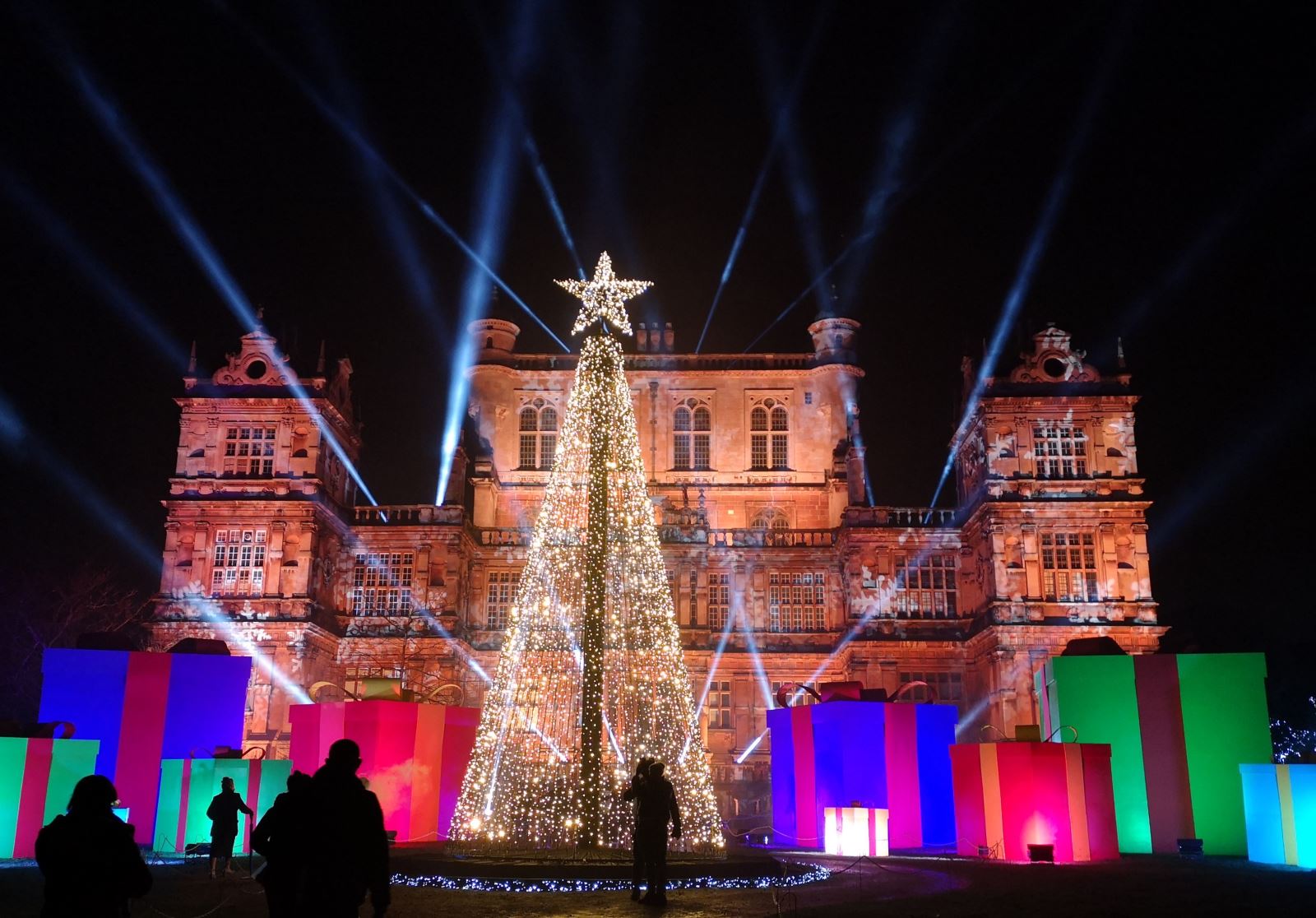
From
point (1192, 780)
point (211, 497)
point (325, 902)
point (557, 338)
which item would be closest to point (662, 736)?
point (1192, 780)

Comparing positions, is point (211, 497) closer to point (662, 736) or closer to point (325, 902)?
point (662, 736)

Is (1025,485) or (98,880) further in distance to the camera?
(1025,485)

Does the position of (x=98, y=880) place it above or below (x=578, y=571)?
below

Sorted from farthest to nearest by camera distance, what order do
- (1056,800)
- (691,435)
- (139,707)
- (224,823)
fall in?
(691,435) → (139,707) → (1056,800) → (224,823)

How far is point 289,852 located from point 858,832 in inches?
677

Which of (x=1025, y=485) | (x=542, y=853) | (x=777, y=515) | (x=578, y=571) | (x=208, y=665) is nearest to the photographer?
(x=542, y=853)

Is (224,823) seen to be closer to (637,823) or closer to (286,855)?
(637,823)

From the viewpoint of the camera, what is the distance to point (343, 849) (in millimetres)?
6926

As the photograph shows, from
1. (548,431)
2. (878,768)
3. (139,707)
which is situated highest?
(548,431)

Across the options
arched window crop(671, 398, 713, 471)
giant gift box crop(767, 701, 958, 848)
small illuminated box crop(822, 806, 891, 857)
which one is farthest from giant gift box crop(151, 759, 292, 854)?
arched window crop(671, 398, 713, 471)

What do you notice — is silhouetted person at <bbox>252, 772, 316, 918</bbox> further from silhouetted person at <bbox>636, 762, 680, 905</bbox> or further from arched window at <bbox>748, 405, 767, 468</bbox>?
arched window at <bbox>748, 405, 767, 468</bbox>

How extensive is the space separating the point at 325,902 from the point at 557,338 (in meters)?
44.1

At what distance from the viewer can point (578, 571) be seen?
2047cm

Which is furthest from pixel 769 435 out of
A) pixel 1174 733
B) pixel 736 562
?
pixel 1174 733
